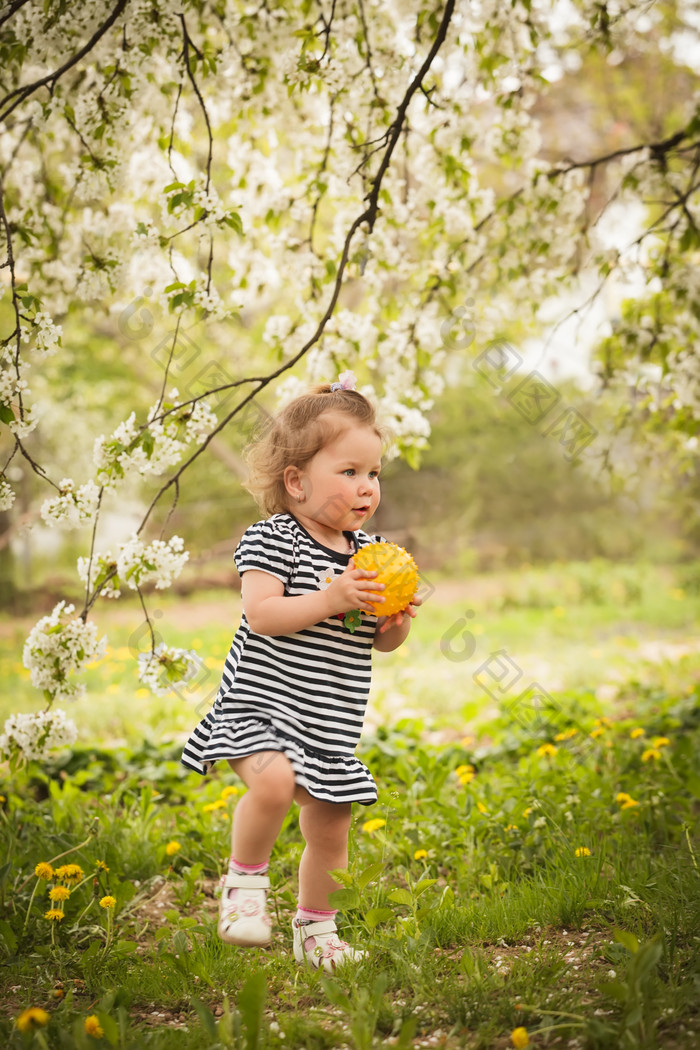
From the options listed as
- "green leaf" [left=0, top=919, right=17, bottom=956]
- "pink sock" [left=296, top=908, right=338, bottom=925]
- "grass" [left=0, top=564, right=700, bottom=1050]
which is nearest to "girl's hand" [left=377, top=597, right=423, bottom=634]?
"grass" [left=0, top=564, right=700, bottom=1050]

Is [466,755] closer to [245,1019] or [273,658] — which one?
[273,658]

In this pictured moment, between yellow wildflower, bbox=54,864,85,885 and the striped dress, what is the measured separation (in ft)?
1.89

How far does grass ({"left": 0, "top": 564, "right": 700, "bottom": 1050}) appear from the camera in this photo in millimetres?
1716

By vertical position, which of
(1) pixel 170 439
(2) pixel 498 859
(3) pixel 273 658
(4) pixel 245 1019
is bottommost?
(4) pixel 245 1019

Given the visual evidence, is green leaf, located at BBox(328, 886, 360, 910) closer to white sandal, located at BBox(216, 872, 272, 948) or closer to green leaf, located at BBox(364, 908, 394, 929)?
green leaf, located at BBox(364, 908, 394, 929)

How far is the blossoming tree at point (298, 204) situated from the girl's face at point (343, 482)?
1.64 ft

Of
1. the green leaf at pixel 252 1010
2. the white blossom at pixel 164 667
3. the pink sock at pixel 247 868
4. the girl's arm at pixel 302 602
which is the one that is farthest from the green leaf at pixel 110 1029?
the white blossom at pixel 164 667

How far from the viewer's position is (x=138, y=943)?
2379 mm

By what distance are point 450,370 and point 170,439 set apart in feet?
34.0

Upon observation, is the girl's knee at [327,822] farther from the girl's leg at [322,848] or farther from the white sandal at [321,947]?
the white sandal at [321,947]

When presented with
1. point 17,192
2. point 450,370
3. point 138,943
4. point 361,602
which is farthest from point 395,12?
point 450,370

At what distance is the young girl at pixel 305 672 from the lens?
197 cm

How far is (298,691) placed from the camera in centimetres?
209

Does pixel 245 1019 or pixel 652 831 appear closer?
pixel 245 1019
